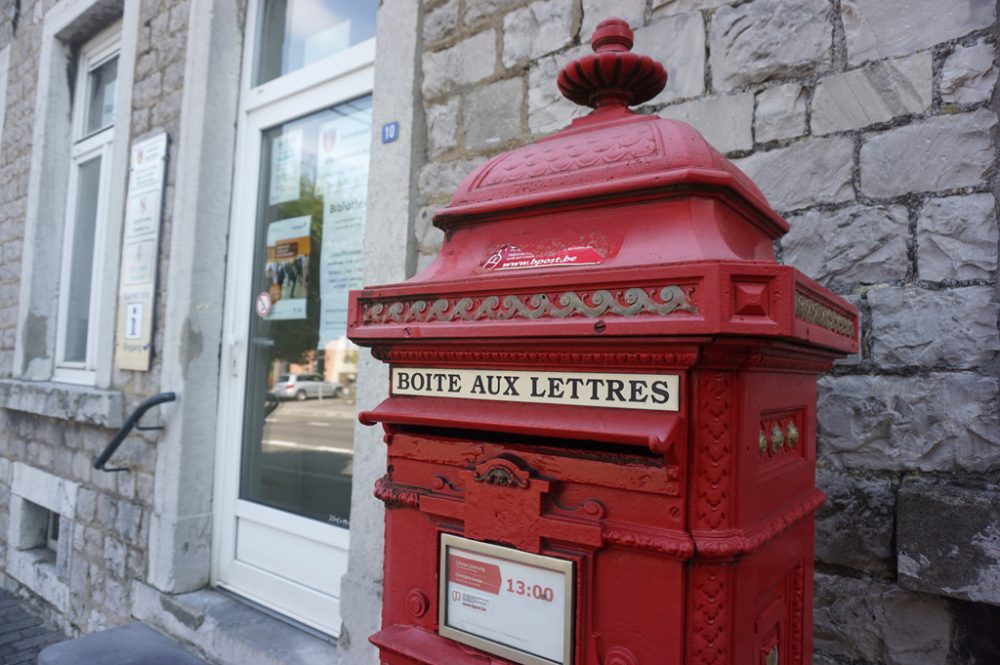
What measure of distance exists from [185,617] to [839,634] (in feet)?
9.64

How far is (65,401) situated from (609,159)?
4.19m

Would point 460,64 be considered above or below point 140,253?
above

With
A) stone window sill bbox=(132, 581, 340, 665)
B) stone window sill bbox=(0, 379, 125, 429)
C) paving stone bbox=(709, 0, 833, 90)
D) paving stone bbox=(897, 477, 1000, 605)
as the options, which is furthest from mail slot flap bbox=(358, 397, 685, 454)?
stone window sill bbox=(0, 379, 125, 429)

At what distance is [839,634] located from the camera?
5.05 feet

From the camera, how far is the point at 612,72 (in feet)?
3.94

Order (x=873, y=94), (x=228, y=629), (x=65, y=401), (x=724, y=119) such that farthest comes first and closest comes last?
(x=65, y=401) → (x=228, y=629) → (x=724, y=119) → (x=873, y=94)

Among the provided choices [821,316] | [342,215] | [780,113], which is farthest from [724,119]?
[342,215]

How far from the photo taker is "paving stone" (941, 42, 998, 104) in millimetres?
1467

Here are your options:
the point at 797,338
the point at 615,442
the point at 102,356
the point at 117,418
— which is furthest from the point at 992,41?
the point at 102,356

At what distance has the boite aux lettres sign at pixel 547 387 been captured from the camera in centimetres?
86

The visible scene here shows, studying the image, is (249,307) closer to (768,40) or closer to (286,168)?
(286,168)

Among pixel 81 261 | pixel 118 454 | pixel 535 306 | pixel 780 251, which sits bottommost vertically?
pixel 118 454

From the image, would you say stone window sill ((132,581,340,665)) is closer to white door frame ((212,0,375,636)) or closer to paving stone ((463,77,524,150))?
white door frame ((212,0,375,636))

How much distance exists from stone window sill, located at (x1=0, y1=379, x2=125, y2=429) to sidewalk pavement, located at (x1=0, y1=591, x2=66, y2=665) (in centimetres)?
135
